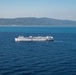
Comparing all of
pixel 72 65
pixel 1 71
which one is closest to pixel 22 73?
pixel 1 71

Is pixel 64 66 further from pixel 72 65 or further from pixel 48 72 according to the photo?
pixel 48 72

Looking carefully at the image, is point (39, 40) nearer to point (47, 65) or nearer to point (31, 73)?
point (47, 65)

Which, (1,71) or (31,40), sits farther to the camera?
(31,40)

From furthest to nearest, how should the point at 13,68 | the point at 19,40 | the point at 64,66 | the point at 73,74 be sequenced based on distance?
1. the point at 19,40
2. the point at 64,66
3. the point at 13,68
4. the point at 73,74

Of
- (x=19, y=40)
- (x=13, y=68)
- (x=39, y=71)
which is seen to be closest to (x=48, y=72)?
(x=39, y=71)

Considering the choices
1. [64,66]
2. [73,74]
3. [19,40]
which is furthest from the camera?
[19,40]

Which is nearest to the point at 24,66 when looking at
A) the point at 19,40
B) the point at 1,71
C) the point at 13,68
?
the point at 13,68

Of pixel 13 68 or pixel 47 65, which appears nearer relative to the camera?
pixel 13 68

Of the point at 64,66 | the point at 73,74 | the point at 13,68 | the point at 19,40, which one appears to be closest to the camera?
the point at 73,74

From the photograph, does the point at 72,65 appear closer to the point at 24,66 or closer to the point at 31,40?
the point at 24,66
